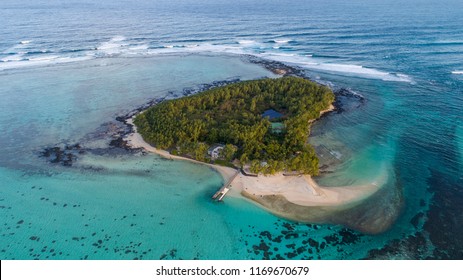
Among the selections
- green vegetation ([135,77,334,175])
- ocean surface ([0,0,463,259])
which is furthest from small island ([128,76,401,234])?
ocean surface ([0,0,463,259])

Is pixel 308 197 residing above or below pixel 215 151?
below

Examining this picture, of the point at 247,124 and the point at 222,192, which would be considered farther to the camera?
the point at 247,124

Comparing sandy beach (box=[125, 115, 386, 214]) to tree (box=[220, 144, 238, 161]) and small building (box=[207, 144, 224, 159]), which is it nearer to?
tree (box=[220, 144, 238, 161])

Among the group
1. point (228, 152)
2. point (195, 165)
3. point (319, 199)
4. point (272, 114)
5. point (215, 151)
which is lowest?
point (195, 165)

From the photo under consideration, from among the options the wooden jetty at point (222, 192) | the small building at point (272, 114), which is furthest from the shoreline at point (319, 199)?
the small building at point (272, 114)

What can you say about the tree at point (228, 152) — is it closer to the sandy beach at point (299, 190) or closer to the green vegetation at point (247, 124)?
the green vegetation at point (247, 124)

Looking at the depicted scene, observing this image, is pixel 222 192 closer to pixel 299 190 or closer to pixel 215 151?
pixel 215 151

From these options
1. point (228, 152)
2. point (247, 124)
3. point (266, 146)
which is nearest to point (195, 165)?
point (228, 152)
